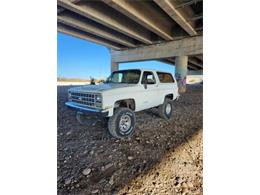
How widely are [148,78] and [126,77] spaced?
2.29 feet

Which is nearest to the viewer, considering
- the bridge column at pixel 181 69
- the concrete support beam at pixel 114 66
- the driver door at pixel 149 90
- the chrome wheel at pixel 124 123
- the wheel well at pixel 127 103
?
the chrome wheel at pixel 124 123

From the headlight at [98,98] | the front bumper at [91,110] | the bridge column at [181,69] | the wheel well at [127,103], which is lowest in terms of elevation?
the front bumper at [91,110]

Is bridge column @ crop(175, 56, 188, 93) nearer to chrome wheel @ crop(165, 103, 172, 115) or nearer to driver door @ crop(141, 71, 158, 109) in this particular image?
chrome wheel @ crop(165, 103, 172, 115)

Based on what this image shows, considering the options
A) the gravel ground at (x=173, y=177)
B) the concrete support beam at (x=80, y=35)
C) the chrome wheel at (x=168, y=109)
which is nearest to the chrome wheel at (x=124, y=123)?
the gravel ground at (x=173, y=177)

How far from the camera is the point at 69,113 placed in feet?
20.8

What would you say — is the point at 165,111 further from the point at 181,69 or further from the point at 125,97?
the point at 181,69

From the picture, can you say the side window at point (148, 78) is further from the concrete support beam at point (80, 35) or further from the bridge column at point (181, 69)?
the bridge column at point (181, 69)

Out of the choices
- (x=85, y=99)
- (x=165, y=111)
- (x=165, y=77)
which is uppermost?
(x=165, y=77)

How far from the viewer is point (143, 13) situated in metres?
8.92

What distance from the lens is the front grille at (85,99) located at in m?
3.71

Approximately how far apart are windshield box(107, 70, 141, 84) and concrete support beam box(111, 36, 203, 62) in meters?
9.65

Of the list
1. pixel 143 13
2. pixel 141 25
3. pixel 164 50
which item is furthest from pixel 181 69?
pixel 143 13

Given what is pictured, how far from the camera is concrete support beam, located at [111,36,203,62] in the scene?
494 inches
